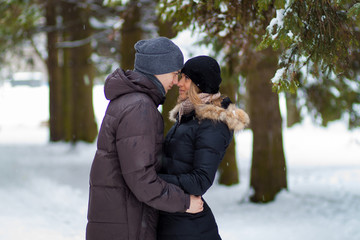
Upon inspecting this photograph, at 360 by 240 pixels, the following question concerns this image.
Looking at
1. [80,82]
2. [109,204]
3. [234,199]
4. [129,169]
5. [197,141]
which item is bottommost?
[234,199]

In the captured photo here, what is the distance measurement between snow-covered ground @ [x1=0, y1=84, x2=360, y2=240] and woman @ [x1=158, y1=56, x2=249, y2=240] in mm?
3105

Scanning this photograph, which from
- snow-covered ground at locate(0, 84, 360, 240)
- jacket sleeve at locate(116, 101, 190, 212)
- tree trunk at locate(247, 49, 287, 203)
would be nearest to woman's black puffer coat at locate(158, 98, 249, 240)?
jacket sleeve at locate(116, 101, 190, 212)

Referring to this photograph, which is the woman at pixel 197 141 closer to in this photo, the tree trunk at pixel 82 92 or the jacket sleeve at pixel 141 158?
the jacket sleeve at pixel 141 158

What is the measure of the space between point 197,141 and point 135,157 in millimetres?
447

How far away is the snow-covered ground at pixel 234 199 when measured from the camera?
6176 mm

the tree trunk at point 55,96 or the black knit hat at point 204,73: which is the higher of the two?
the black knit hat at point 204,73

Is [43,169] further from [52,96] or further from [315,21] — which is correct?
[315,21]

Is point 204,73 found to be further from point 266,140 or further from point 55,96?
point 55,96

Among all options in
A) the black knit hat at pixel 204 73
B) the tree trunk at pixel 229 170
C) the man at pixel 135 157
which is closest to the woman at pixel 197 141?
the black knit hat at pixel 204 73

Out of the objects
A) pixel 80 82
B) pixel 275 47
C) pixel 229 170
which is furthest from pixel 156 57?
pixel 80 82

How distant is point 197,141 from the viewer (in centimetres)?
287

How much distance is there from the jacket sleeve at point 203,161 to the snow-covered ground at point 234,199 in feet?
10.9

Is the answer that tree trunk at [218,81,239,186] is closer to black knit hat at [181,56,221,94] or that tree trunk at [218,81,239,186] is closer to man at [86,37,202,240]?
black knit hat at [181,56,221,94]

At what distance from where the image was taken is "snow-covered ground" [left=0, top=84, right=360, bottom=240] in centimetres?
618
